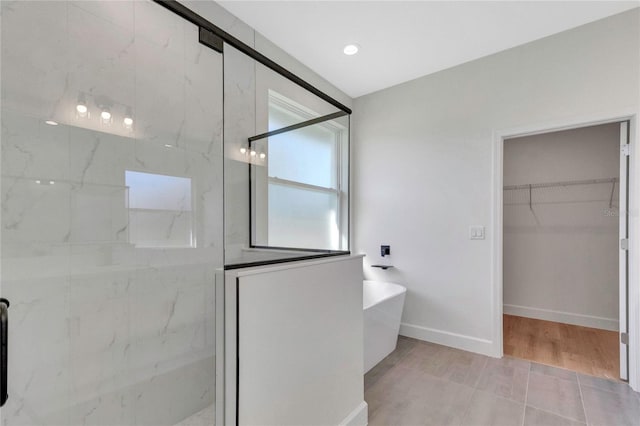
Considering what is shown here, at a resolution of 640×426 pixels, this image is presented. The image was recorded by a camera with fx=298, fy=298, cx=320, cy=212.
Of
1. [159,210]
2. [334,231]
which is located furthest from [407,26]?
[159,210]

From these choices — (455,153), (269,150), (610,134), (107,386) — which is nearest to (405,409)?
(107,386)

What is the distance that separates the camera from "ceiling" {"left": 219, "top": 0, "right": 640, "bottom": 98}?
2.12 m

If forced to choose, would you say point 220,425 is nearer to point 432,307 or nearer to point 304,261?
point 304,261

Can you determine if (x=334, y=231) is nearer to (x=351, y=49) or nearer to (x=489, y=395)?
(x=489, y=395)

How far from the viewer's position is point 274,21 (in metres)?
2.29

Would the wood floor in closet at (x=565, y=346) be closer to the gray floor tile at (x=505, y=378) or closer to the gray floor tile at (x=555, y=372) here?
the gray floor tile at (x=555, y=372)

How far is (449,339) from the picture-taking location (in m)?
2.88

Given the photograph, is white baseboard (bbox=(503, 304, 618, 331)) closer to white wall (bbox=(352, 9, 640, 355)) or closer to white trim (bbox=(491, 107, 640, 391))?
white trim (bbox=(491, 107, 640, 391))

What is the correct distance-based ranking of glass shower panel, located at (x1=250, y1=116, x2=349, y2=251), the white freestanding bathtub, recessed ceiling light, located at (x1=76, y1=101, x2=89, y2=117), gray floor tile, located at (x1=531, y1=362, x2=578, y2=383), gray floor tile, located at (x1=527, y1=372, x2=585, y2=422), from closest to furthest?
recessed ceiling light, located at (x1=76, y1=101, x2=89, y2=117) < glass shower panel, located at (x1=250, y1=116, x2=349, y2=251) < gray floor tile, located at (x1=527, y1=372, x2=585, y2=422) < gray floor tile, located at (x1=531, y1=362, x2=578, y2=383) < the white freestanding bathtub

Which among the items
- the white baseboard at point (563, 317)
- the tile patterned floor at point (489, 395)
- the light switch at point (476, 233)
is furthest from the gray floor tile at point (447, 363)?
the white baseboard at point (563, 317)

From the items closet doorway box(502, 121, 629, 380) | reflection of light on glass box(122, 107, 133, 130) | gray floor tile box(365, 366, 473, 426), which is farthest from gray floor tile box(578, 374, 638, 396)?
reflection of light on glass box(122, 107, 133, 130)

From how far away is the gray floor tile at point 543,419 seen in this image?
1.76 meters

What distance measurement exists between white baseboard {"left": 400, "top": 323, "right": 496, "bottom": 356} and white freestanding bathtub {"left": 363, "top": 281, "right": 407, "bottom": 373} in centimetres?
30

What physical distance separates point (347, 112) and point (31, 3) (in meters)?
1.62
